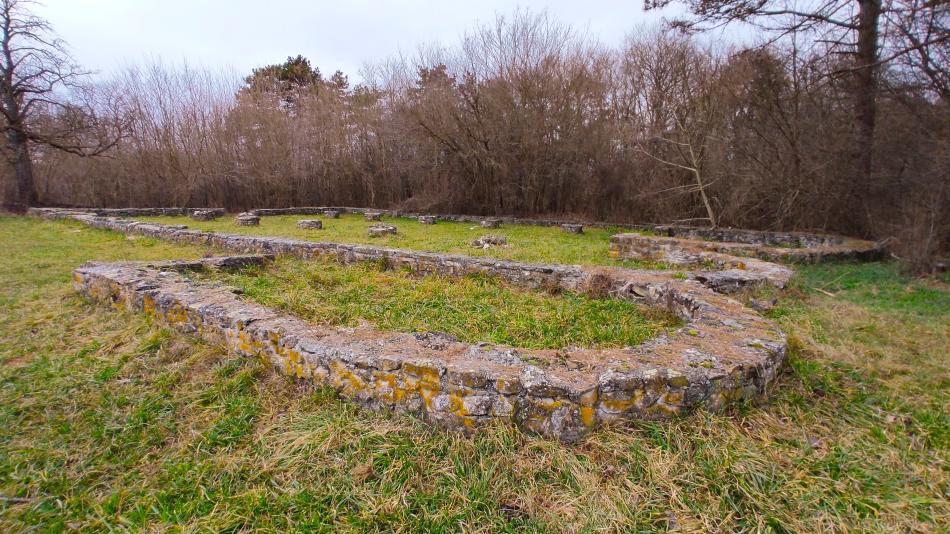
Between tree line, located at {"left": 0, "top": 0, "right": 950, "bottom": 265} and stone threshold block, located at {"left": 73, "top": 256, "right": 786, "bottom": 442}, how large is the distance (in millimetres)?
6801

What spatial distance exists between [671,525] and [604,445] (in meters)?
0.53

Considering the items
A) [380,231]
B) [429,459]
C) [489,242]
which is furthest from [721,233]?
[429,459]

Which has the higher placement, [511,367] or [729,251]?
[729,251]

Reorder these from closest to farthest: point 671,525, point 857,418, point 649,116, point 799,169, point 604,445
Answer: point 671,525 < point 604,445 < point 857,418 < point 799,169 < point 649,116

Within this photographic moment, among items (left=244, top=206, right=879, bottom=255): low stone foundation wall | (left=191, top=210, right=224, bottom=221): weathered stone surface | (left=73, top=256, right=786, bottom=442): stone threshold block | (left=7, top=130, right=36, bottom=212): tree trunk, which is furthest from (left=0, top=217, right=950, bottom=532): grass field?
(left=7, top=130, right=36, bottom=212): tree trunk

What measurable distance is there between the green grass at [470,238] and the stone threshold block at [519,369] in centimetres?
517

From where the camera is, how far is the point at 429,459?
8.16 ft

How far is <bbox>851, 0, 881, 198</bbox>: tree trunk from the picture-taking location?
9.69 m

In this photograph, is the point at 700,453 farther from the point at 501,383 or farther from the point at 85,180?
the point at 85,180

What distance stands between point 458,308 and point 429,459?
107 inches

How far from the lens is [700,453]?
7.97ft

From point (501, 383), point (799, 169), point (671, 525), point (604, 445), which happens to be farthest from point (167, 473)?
point (799, 169)

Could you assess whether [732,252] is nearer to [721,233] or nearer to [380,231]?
[721,233]

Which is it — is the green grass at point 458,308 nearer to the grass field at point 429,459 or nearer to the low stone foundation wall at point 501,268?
the low stone foundation wall at point 501,268
